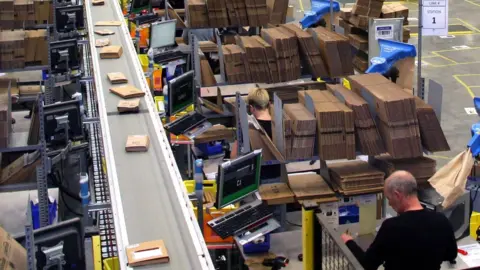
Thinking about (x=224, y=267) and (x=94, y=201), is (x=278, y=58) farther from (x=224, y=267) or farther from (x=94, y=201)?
(x=94, y=201)

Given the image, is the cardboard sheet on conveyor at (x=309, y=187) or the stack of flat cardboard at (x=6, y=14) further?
the stack of flat cardboard at (x=6, y=14)

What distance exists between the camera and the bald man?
4.41m

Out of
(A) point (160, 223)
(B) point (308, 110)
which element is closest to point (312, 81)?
(B) point (308, 110)

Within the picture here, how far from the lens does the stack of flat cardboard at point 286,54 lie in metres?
9.07

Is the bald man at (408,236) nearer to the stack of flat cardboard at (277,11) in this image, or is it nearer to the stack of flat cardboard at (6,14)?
the stack of flat cardboard at (277,11)

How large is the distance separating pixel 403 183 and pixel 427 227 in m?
0.29

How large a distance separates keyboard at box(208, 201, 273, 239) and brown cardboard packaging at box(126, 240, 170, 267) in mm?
2334

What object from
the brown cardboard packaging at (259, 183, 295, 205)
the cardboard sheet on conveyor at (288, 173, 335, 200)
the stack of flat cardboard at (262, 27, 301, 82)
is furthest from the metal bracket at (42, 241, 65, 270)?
the stack of flat cardboard at (262, 27, 301, 82)

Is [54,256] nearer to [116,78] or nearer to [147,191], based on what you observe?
[147,191]

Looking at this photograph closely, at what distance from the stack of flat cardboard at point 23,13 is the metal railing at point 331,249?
9.34 metres

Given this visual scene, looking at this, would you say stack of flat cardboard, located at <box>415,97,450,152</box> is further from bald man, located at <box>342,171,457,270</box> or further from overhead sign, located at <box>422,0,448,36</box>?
overhead sign, located at <box>422,0,448,36</box>

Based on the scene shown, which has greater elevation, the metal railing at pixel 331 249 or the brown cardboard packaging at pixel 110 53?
the brown cardboard packaging at pixel 110 53

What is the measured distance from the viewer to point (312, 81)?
9.19 meters

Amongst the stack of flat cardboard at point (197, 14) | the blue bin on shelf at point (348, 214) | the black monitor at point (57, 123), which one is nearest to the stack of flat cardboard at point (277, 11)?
the stack of flat cardboard at point (197, 14)
